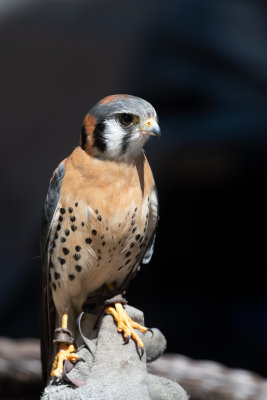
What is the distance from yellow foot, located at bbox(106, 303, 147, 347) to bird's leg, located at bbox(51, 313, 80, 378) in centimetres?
12

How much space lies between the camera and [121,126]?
147 centimetres

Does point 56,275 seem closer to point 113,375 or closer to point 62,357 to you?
point 62,357

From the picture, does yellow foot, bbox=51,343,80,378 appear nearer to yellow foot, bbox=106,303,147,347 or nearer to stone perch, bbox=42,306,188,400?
stone perch, bbox=42,306,188,400

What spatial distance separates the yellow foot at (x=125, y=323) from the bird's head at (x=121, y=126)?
382 millimetres

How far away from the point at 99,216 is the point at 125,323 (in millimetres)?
274

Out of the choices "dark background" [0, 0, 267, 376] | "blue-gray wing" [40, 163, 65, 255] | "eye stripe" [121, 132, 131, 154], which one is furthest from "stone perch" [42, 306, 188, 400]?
"dark background" [0, 0, 267, 376]

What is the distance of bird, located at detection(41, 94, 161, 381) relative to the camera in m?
1.48

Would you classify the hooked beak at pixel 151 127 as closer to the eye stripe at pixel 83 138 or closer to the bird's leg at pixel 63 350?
the eye stripe at pixel 83 138

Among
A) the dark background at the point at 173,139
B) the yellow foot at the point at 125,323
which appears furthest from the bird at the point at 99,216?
the dark background at the point at 173,139

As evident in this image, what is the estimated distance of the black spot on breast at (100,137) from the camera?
4.89ft

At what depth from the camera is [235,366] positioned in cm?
325

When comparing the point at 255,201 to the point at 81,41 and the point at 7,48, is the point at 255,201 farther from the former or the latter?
the point at 7,48

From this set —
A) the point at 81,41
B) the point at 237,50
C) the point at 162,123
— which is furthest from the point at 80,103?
the point at 237,50

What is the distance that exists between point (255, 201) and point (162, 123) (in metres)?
0.71
